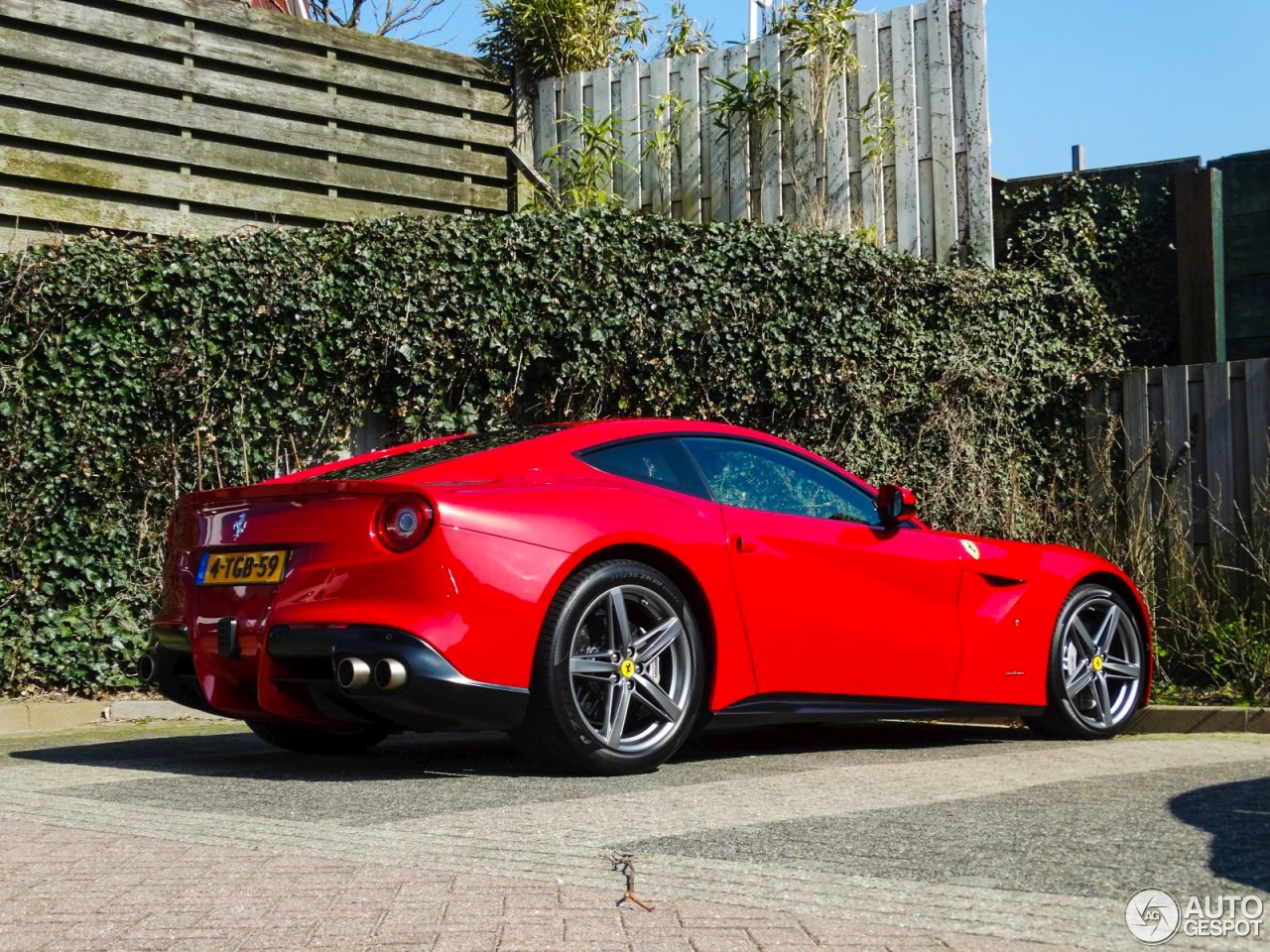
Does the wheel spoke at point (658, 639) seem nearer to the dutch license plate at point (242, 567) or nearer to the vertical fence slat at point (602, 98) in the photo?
the dutch license plate at point (242, 567)

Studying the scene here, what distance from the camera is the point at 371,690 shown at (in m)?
4.57

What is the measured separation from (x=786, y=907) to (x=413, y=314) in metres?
6.25

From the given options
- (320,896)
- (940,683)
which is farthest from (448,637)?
(940,683)

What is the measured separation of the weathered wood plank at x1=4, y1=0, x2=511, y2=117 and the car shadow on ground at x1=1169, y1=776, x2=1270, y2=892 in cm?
935

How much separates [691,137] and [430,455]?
309 inches

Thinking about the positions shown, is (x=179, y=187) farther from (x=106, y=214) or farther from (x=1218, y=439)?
(x=1218, y=439)

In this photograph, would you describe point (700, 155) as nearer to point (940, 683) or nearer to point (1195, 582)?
point (1195, 582)

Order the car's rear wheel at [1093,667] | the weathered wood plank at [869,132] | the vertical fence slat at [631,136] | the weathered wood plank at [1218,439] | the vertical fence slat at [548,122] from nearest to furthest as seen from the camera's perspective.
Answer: the car's rear wheel at [1093,667] → the weathered wood plank at [1218,439] → the weathered wood plank at [869,132] → the vertical fence slat at [631,136] → the vertical fence slat at [548,122]

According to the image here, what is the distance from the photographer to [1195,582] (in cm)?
920

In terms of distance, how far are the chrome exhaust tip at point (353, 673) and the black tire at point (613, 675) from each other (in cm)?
57

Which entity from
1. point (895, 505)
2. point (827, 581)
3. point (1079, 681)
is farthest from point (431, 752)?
point (1079, 681)

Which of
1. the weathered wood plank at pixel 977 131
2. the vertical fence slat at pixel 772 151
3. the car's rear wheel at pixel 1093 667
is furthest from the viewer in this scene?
the vertical fence slat at pixel 772 151

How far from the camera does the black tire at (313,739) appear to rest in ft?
A: 19.5

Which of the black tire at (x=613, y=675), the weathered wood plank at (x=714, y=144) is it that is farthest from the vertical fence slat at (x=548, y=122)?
the black tire at (x=613, y=675)
